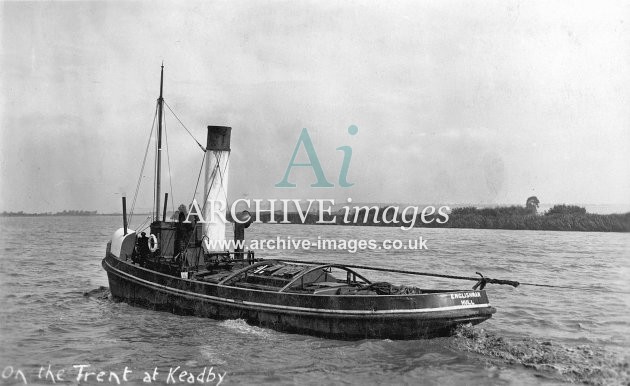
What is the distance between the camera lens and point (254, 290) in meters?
11.7

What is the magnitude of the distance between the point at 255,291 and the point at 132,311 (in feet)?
14.9

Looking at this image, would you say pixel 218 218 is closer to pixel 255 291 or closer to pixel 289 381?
pixel 255 291

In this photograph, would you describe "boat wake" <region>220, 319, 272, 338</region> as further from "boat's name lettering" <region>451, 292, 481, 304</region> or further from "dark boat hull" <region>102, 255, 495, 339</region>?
"boat's name lettering" <region>451, 292, 481, 304</region>

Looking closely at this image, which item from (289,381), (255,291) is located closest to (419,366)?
(289,381)

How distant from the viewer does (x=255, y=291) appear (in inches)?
460

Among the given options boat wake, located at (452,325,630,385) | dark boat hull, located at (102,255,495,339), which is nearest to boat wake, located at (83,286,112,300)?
dark boat hull, located at (102,255,495,339)

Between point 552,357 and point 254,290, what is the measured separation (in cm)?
605

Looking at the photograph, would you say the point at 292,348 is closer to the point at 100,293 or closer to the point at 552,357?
the point at 552,357

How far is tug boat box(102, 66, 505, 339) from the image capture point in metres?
10.4

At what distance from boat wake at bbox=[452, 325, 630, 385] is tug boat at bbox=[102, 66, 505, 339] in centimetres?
47

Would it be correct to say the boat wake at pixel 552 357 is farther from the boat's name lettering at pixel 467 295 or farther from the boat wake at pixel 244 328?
the boat wake at pixel 244 328

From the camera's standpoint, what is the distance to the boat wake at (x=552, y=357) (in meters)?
9.06
